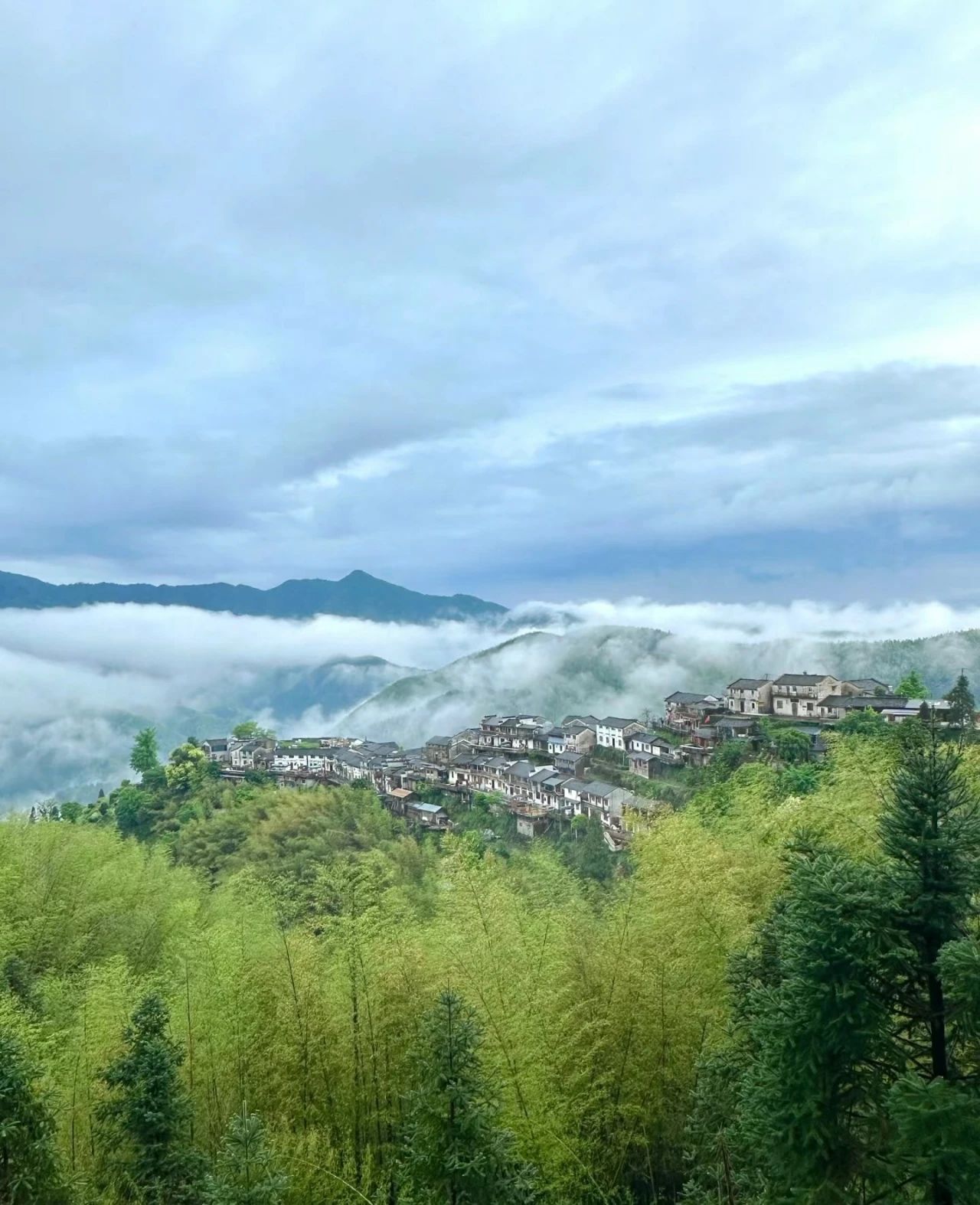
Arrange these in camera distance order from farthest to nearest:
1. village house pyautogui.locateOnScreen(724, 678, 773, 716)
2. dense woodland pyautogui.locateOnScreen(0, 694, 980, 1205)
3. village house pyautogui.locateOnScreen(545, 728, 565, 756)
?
village house pyautogui.locateOnScreen(545, 728, 565, 756)
village house pyautogui.locateOnScreen(724, 678, 773, 716)
dense woodland pyautogui.locateOnScreen(0, 694, 980, 1205)

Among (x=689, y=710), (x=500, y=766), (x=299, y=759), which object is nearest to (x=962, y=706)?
(x=689, y=710)

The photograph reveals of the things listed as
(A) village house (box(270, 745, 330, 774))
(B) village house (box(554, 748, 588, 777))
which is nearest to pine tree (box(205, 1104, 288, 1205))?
(B) village house (box(554, 748, 588, 777))

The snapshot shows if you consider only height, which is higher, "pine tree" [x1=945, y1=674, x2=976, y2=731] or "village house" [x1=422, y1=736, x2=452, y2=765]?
"pine tree" [x1=945, y1=674, x2=976, y2=731]

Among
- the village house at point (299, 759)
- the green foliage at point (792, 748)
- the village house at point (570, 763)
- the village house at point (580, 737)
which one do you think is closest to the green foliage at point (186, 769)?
the village house at point (299, 759)

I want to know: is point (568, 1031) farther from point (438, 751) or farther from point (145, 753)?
point (145, 753)

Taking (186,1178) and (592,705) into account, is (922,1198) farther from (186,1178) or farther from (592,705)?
(592,705)

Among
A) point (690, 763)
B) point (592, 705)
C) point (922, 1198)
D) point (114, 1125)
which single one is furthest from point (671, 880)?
point (592, 705)

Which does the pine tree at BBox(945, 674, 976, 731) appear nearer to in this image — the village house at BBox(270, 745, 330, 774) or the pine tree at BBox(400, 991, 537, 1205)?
the pine tree at BBox(400, 991, 537, 1205)
